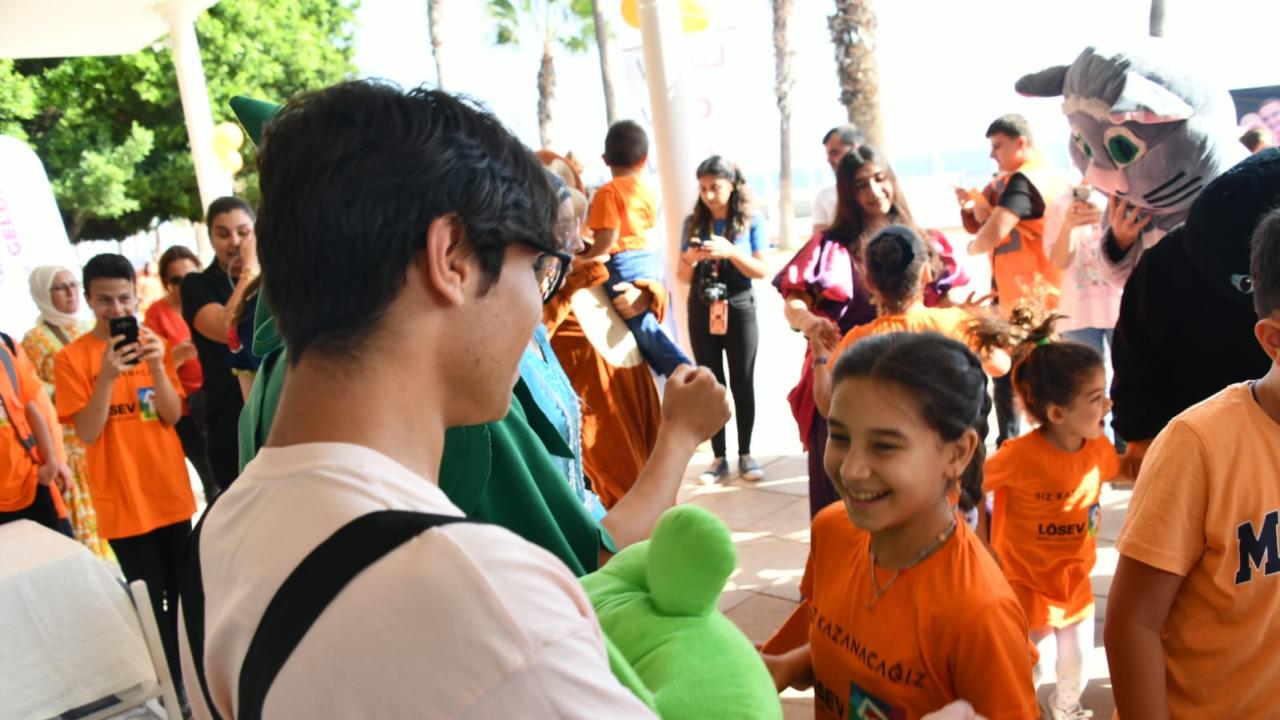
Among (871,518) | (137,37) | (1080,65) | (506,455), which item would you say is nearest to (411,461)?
(506,455)

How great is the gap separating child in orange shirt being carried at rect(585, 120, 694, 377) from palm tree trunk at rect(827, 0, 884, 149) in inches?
273

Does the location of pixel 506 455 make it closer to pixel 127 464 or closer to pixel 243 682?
pixel 243 682

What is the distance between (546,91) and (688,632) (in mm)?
29500

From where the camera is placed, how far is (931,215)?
3161cm

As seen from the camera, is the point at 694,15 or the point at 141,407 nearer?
the point at 141,407

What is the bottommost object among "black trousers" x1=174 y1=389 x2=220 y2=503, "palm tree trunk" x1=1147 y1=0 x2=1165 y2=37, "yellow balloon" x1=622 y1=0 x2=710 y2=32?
"black trousers" x1=174 y1=389 x2=220 y2=503

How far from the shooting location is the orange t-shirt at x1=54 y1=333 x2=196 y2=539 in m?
3.82

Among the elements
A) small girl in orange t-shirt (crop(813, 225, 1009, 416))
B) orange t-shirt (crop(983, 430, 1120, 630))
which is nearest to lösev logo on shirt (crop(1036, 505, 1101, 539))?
orange t-shirt (crop(983, 430, 1120, 630))

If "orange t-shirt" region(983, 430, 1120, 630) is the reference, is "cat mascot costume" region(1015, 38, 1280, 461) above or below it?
above

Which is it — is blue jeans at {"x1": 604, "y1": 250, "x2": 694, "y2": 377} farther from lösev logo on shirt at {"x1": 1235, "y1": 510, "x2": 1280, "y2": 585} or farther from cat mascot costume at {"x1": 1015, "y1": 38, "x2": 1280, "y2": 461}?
lösev logo on shirt at {"x1": 1235, "y1": 510, "x2": 1280, "y2": 585}

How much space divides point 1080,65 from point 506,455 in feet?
8.71

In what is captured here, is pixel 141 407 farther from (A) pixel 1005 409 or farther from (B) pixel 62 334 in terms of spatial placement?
(A) pixel 1005 409

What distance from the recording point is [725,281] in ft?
18.7

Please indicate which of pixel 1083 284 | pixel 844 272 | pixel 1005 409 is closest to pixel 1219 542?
pixel 844 272
